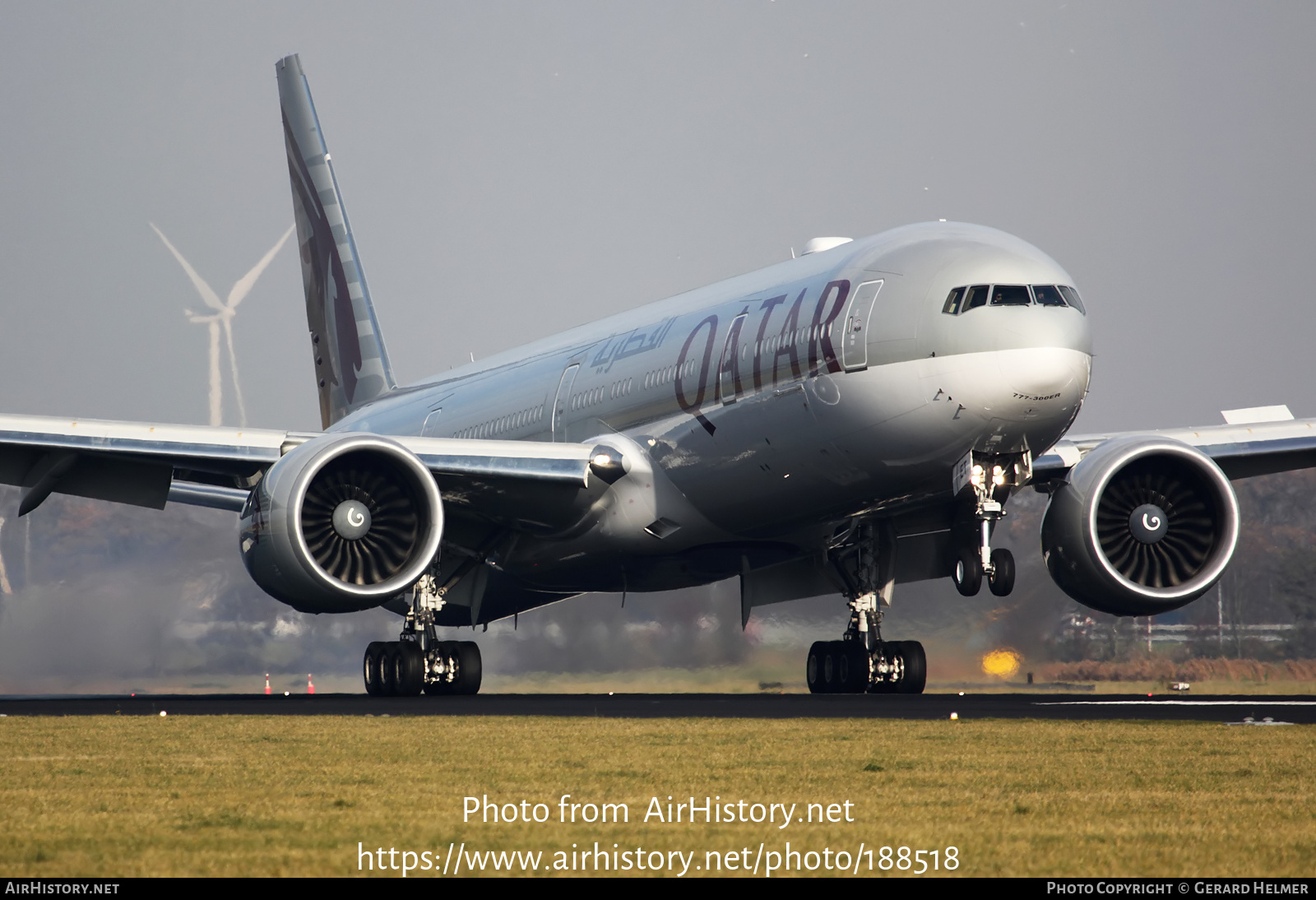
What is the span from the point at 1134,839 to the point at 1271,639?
24.1 metres

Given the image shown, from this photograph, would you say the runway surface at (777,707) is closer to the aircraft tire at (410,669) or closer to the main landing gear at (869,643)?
the aircraft tire at (410,669)

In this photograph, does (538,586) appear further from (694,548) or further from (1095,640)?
Answer: (1095,640)

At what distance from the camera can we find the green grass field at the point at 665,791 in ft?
24.7

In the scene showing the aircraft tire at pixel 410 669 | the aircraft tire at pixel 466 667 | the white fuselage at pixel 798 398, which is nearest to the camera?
the white fuselage at pixel 798 398

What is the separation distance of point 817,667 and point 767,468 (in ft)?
17.1

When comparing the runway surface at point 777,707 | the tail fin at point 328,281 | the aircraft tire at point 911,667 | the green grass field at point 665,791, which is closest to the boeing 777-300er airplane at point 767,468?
the aircraft tire at point 911,667

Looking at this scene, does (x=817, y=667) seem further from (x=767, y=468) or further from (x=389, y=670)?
(x=389, y=670)

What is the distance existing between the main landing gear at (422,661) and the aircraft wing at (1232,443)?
8.23 m

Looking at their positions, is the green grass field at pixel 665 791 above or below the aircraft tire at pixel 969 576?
below

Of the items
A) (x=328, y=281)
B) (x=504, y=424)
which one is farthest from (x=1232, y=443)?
(x=328, y=281)

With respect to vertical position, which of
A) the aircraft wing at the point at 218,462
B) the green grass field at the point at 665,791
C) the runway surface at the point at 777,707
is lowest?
the green grass field at the point at 665,791

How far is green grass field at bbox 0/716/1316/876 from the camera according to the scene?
24.7 ft

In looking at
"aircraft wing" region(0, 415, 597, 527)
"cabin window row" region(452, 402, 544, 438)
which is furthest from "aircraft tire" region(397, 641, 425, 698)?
"cabin window row" region(452, 402, 544, 438)

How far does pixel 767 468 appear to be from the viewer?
2078 centimetres
